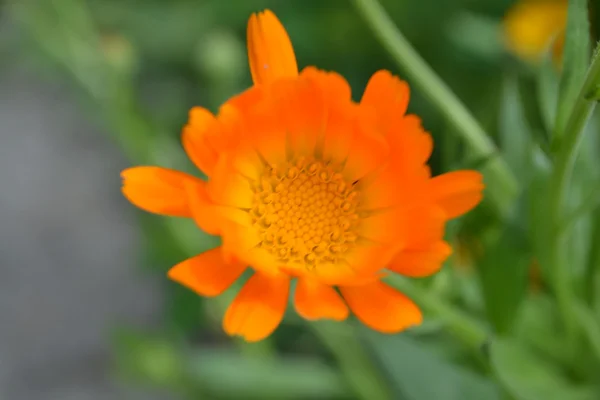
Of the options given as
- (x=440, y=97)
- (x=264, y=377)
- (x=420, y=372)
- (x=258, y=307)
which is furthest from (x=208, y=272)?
(x=264, y=377)

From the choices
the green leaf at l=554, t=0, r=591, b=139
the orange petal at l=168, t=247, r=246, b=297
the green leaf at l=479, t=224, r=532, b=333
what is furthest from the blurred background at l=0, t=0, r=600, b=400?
the orange petal at l=168, t=247, r=246, b=297

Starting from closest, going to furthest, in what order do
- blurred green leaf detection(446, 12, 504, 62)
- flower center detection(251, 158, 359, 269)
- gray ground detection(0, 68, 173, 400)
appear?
flower center detection(251, 158, 359, 269), blurred green leaf detection(446, 12, 504, 62), gray ground detection(0, 68, 173, 400)

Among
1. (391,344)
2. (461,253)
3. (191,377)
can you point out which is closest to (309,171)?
(391,344)

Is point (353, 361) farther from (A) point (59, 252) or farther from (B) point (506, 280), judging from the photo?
(A) point (59, 252)

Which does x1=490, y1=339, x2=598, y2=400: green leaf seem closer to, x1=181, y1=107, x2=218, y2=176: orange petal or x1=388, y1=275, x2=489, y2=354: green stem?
x1=388, y1=275, x2=489, y2=354: green stem

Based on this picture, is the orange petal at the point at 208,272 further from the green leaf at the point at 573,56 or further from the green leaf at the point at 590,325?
the green leaf at the point at 590,325
